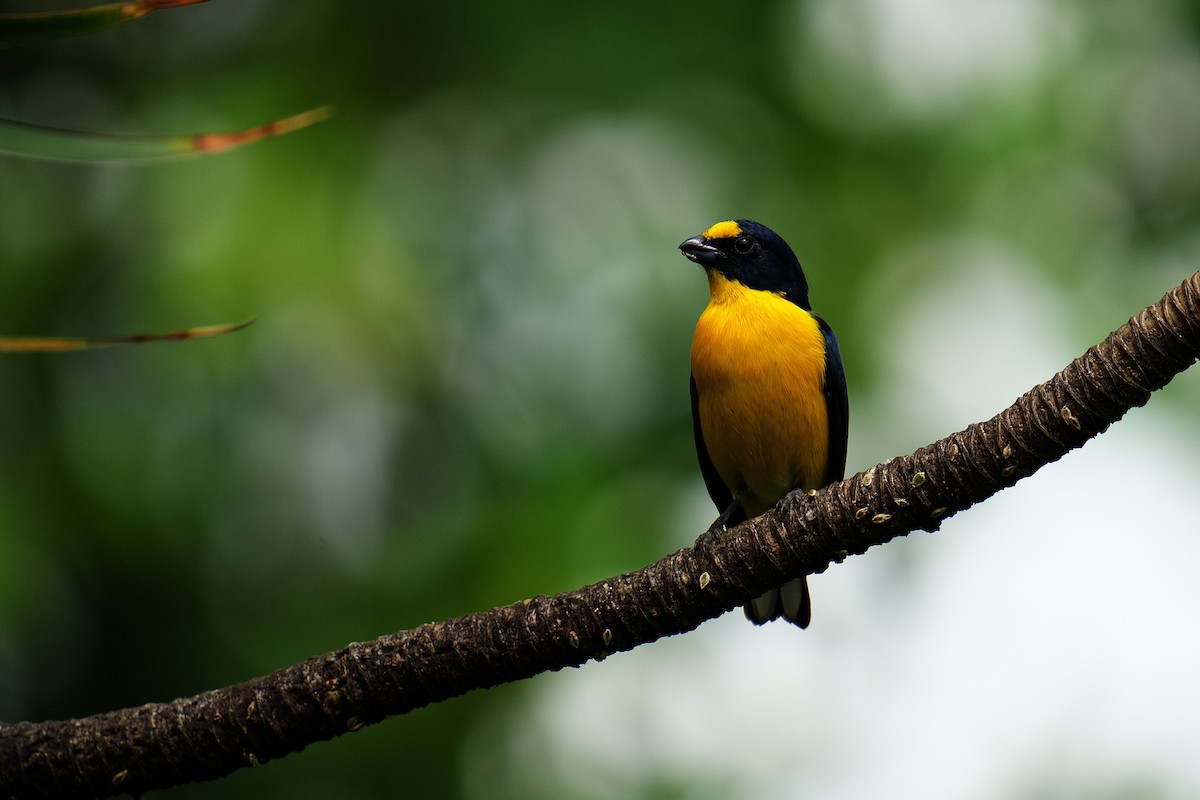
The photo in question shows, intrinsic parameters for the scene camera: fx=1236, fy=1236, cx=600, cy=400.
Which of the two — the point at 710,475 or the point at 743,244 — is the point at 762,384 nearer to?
the point at 710,475

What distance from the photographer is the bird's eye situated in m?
5.91

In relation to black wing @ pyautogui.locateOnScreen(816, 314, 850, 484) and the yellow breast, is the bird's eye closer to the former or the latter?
the yellow breast

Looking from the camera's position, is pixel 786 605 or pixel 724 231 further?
pixel 724 231

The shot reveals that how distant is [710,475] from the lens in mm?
5969

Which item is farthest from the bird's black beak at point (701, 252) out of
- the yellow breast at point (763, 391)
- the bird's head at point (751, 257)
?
the yellow breast at point (763, 391)

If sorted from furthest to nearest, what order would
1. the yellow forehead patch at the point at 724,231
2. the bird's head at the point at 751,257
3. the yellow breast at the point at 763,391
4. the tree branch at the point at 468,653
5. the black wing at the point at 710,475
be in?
the yellow forehead patch at the point at 724,231 < the bird's head at the point at 751,257 < the black wing at the point at 710,475 < the yellow breast at the point at 763,391 < the tree branch at the point at 468,653

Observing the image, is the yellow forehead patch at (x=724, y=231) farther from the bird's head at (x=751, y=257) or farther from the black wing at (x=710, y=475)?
the black wing at (x=710, y=475)

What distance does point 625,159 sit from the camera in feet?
24.1

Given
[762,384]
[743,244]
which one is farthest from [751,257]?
[762,384]

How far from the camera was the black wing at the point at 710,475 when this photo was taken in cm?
568

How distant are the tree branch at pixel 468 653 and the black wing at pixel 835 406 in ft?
6.97

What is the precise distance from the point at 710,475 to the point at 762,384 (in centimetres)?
84

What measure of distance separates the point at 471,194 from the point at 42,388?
255 centimetres

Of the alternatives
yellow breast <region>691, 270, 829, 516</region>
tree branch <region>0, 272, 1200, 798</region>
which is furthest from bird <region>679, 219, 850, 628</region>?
tree branch <region>0, 272, 1200, 798</region>
